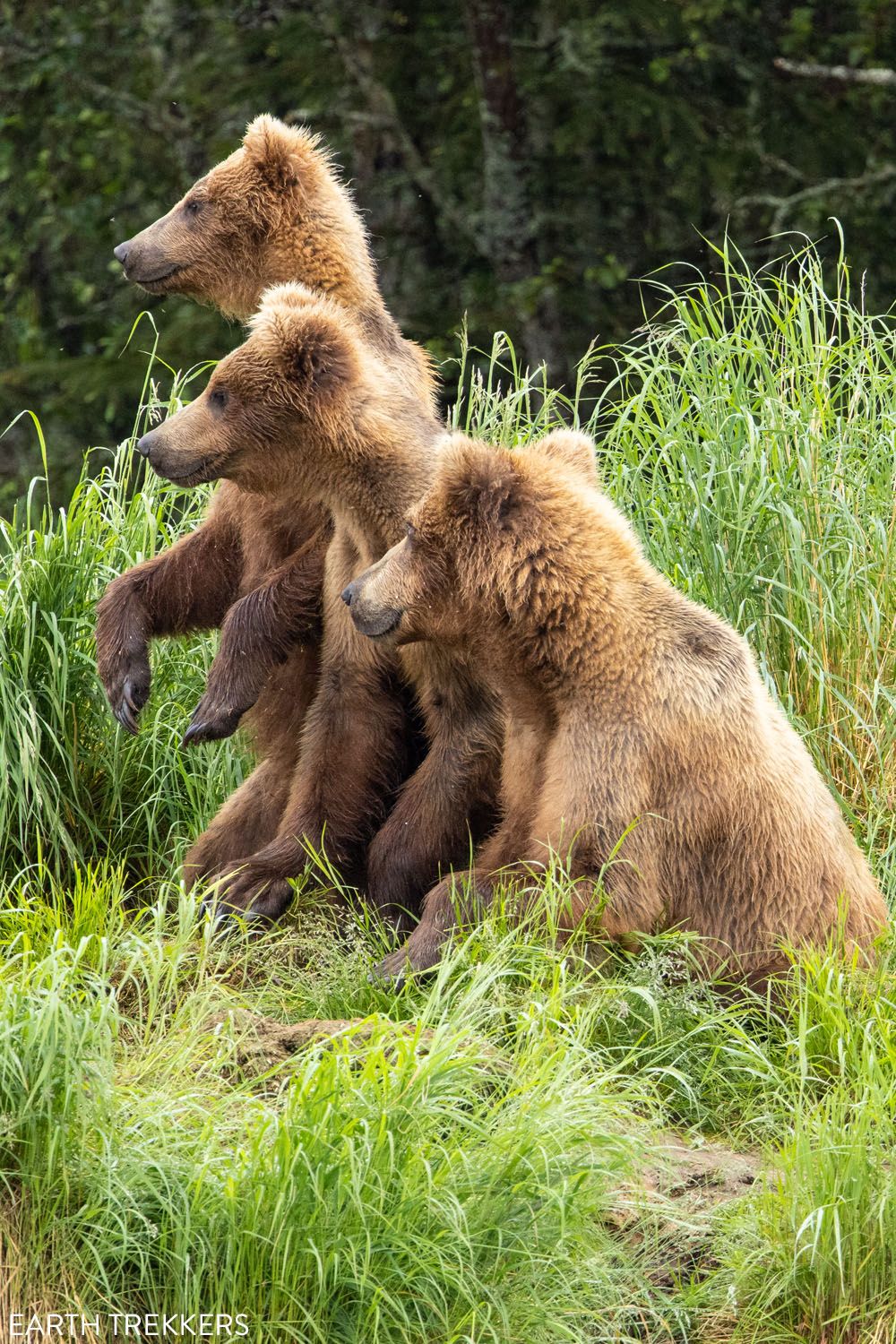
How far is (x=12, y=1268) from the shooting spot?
11.0ft

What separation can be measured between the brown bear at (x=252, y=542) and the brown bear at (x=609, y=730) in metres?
0.71

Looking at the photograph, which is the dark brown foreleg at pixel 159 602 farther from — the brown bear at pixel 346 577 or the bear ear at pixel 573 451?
the bear ear at pixel 573 451

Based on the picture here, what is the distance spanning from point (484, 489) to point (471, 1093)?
149cm

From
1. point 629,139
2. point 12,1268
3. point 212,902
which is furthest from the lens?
point 629,139

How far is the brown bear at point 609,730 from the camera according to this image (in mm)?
4312

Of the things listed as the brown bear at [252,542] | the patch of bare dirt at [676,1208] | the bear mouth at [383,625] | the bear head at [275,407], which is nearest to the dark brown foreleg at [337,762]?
the brown bear at [252,542]

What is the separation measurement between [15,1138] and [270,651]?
199cm

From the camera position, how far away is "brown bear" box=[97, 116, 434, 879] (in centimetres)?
520

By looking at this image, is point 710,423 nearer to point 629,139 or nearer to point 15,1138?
point 15,1138

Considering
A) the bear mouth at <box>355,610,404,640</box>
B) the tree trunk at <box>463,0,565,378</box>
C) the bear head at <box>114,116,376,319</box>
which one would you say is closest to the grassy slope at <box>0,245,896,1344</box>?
the bear mouth at <box>355,610,404,640</box>

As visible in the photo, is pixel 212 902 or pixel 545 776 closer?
pixel 545 776

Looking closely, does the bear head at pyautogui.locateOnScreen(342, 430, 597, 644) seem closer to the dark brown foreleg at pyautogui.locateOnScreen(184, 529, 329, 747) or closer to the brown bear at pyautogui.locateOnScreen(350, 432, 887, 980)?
the brown bear at pyautogui.locateOnScreen(350, 432, 887, 980)

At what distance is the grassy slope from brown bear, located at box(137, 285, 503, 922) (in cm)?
25

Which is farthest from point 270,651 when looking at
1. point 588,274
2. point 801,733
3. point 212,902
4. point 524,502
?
point 588,274
